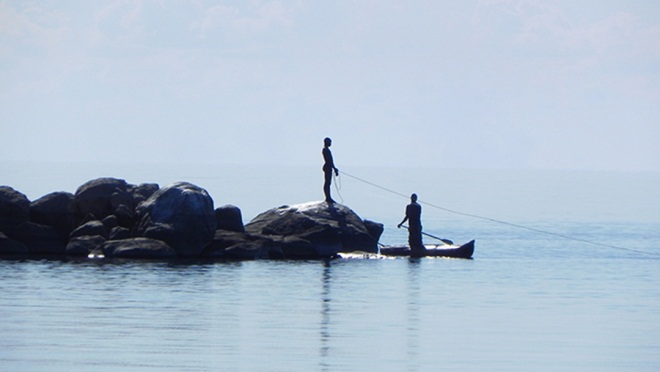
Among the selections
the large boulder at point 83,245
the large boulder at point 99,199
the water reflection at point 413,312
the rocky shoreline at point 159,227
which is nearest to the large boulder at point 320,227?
the rocky shoreline at point 159,227

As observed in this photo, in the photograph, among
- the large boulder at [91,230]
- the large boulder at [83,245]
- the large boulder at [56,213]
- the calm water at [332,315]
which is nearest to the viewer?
the calm water at [332,315]

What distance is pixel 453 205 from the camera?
5094 inches

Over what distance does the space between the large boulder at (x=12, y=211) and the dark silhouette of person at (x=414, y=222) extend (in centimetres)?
1240

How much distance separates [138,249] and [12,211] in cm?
460

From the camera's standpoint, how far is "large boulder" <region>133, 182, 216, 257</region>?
41.1 meters

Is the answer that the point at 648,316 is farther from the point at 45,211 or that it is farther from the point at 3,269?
the point at 45,211

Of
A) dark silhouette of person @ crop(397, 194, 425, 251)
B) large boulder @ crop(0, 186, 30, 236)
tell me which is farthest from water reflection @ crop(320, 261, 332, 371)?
large boulder @ crop(0, 186, 30, 236)

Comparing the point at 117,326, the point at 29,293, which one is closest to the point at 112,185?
the point at 29,293

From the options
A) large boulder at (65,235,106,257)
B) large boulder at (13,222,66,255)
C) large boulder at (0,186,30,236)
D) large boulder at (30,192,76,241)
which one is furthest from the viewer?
large boulder at (30,192,76,241)

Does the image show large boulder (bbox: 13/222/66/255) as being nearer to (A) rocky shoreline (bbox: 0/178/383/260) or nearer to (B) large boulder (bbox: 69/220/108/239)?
(A) rocky shoreline (bbox: 0/178/383/260)

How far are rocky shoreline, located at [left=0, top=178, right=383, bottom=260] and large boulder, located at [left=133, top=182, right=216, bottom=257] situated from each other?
32 millimetres

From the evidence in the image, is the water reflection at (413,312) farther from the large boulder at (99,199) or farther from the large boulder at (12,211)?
the large boulder at (12,211)

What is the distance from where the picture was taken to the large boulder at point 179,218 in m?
41.1

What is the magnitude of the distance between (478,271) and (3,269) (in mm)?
14829
